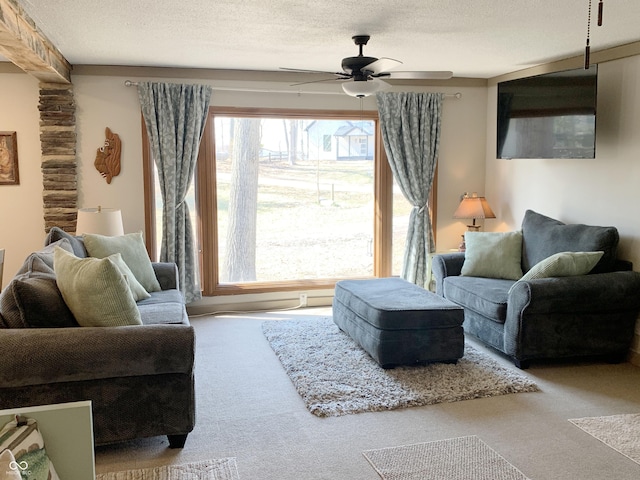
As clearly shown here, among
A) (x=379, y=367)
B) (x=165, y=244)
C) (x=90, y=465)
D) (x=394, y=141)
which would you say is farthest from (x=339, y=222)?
(x=90, y=465)

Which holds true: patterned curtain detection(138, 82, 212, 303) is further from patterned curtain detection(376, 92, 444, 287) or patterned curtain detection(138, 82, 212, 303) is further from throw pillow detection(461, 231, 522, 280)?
throw pillow detection(461, 231, 522, 280)

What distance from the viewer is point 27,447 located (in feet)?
5.50

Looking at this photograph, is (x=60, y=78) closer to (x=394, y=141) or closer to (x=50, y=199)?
(x=50, y=199)

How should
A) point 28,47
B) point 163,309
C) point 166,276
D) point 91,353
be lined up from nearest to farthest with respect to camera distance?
point 91,353
point 28,47
point 163,309
point 166,276

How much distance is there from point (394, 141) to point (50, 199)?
10.8 feet

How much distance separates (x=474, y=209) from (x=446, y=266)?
828mm

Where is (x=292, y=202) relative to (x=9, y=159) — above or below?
below

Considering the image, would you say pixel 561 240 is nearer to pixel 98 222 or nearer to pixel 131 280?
pixel 131 280

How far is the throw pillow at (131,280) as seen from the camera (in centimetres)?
398

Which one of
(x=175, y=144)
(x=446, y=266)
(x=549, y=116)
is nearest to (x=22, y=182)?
(x=175, y=144)

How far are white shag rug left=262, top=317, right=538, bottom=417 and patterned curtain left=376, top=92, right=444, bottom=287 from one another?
5.37 ft

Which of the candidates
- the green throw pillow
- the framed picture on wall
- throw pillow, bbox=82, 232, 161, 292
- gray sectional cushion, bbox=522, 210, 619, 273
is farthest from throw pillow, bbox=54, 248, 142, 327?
gray sectional cushion, bbox=522, 210, 619, 273

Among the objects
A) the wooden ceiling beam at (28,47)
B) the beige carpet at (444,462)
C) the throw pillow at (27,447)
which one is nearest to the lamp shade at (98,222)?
the wooden ceiling beam at (28,47)

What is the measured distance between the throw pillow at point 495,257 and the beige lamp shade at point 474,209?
569mm
